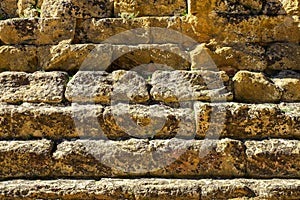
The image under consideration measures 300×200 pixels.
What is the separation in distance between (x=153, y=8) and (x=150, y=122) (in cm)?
126

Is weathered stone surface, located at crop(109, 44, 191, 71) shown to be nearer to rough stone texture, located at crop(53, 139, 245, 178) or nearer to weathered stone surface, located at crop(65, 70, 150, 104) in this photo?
weathered stone surface, located at crop(65, 70, 150, 104)

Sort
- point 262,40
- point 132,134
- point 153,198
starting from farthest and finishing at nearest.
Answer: point 262,40 → point 132,134 → point 153,198

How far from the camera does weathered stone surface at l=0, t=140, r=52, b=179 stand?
173 inches

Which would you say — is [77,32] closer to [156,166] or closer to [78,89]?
[78,89]

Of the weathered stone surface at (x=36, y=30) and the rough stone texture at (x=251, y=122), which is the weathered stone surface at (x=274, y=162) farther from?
the weathered stone surface at (x=36, y=30)

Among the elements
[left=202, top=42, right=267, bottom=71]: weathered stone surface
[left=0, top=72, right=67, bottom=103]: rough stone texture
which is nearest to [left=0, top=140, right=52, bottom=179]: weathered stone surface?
[left=0, top=72, right=67, bottom=103]: rough stone texture

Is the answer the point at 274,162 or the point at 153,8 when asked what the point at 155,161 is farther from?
the point at 153,8

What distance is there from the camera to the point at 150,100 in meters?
4.57

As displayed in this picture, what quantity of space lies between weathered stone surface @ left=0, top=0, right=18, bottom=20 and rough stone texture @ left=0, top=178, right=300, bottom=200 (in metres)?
1.95

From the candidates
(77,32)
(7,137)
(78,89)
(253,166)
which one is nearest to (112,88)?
(78,89)

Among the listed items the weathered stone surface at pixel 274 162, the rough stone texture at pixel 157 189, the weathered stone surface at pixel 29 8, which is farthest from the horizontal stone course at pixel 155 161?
the weathered stone surface at pixel 29 8

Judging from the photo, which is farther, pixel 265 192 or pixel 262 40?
pixel 262 40

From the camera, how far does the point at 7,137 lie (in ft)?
14.9

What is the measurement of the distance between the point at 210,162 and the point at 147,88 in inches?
37.4
